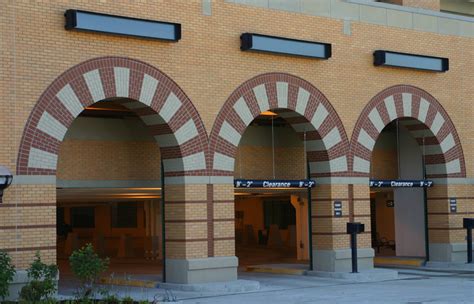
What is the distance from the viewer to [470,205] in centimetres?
3009

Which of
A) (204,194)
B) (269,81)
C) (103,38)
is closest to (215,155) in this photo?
(204,194)

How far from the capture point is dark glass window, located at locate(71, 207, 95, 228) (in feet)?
140

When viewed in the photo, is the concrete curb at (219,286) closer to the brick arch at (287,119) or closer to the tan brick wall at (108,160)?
the brick arch at (287,119)

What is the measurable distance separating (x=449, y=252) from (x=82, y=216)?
761 inches

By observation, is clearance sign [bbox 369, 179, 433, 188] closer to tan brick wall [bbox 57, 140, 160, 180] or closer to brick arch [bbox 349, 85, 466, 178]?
brick arch [bbox 349, 85, 466, 178]

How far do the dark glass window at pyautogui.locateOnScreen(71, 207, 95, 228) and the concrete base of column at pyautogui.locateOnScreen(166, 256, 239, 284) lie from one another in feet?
65.1

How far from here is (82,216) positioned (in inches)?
1683

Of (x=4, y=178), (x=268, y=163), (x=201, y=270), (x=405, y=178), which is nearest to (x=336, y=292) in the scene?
(x=201, y=270)

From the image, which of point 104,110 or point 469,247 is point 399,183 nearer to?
point 469,247

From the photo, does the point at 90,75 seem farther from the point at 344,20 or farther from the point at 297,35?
the point at 344,20

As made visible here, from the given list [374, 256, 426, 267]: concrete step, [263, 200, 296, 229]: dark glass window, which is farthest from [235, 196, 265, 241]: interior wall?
[374, 256, 426, 267]: concrete step

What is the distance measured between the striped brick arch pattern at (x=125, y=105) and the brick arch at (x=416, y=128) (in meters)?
5.90

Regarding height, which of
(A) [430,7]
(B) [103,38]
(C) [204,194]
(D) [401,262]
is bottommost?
(D) [401,262]

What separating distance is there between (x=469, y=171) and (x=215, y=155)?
1048 centimetres
